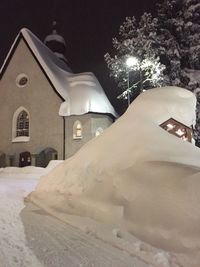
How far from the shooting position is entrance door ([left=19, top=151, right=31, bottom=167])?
27.6 meters

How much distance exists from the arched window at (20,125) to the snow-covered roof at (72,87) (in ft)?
11.5

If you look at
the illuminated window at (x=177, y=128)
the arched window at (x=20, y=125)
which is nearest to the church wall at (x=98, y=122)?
the arched window at (x=20, y=125)

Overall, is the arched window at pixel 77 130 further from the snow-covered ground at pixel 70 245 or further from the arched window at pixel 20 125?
the snow-covered ground at pixel 70 245

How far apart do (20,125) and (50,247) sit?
23.5 metres

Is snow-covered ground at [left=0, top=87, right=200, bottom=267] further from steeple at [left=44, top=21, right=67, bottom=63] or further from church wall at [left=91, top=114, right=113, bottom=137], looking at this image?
steeple at [left=44, top=21, right=67, bottom=63]

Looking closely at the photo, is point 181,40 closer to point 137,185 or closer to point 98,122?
point 98,122

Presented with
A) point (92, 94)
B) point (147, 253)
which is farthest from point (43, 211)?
point (92, 94)

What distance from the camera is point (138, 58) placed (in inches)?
992

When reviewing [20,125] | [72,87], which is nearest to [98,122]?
[72,87]

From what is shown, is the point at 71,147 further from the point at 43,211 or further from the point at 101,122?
the point at 43,211

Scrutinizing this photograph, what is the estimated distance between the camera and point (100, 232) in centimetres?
594

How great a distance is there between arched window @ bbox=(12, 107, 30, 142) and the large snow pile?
17388 millimetres

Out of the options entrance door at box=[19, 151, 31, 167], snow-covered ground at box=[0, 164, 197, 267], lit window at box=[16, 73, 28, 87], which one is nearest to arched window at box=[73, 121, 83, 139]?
entrance door at box=[19, 151, 31, 167]

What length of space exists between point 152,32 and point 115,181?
65.8 ft
